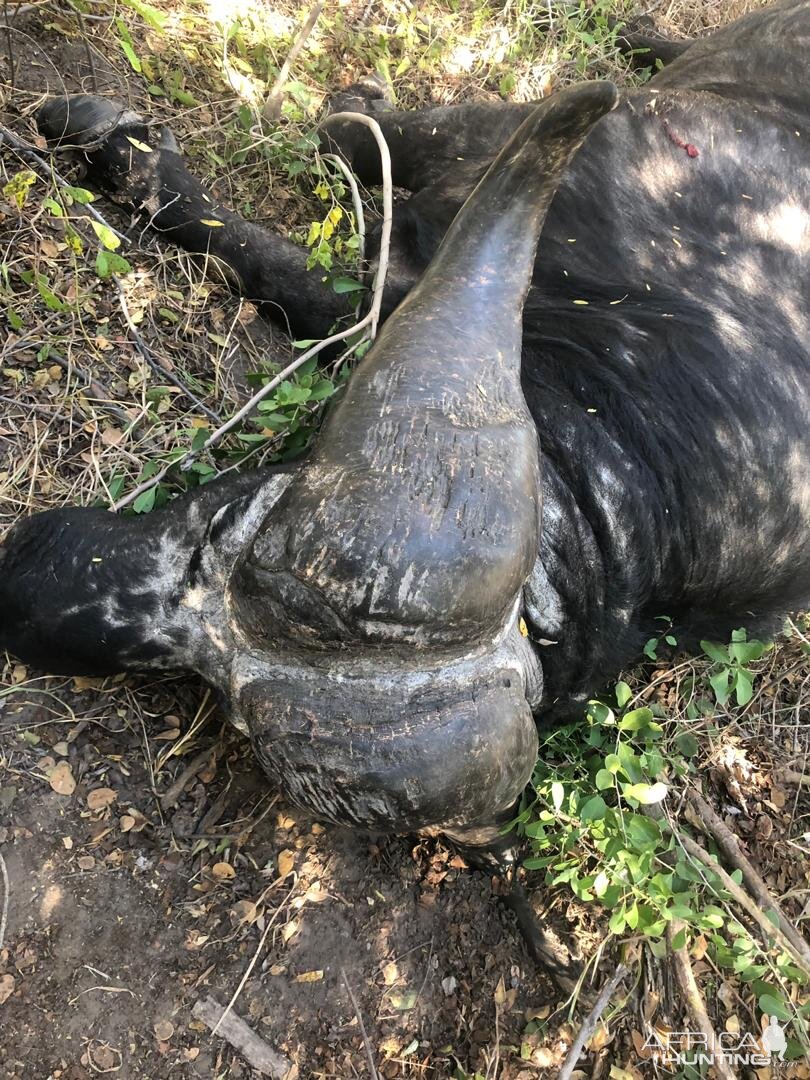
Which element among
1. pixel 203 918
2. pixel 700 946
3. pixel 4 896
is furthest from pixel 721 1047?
pixel 4 896

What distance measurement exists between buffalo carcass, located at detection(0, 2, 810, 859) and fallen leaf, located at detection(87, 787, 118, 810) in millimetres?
412

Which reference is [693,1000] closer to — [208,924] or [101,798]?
[208,924]

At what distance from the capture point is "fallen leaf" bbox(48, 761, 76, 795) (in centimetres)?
244

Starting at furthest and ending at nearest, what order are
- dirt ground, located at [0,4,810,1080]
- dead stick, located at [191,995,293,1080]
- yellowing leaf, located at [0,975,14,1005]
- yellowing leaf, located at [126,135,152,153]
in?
yellowing leaf, located at [126,135,152,153] → dead stick, located at [191,995,293,1080] → dirt ground, located at [0,4,810,1080] → yellowing leaf, located at [0,975,14,1005]

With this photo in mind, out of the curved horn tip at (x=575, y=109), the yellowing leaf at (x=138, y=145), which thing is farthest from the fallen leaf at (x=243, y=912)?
the yellowing leaf at (x=138, y=145)

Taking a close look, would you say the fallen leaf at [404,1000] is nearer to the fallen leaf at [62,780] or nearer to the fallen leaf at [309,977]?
the fallen leaf at [309,977]

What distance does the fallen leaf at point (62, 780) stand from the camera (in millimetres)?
2439

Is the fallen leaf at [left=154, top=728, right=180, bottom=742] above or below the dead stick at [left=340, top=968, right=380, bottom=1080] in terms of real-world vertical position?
above

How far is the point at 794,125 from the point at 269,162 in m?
2.27

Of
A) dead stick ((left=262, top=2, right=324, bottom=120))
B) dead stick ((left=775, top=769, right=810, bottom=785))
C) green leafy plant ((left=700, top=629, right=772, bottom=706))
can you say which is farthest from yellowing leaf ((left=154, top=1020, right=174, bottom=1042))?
dead stick ((left=262, top=2, right=324, bottom=120))

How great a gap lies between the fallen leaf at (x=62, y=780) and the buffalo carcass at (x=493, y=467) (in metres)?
0.32

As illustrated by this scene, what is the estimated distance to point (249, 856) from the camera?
265 cm

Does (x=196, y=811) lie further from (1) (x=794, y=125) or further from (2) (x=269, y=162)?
(1) (x=794, y=125)

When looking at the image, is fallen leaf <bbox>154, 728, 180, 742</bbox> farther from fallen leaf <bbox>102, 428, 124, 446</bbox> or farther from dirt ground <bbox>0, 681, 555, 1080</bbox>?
fallen leaf <bbox>102, 428, 124, 446</bbox>
